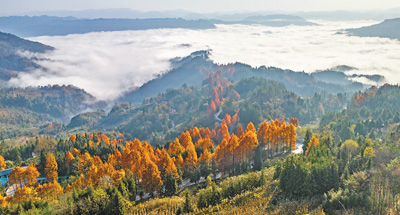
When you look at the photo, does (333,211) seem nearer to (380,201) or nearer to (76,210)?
(380,201)

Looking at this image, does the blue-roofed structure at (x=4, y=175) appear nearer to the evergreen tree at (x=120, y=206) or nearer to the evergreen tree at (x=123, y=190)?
the evergreen tree at (x=123, y=190)

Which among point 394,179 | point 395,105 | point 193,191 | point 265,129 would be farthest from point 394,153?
point 395,105

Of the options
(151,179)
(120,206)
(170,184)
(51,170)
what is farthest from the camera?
(51,170)

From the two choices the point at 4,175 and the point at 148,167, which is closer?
the point at 148,167

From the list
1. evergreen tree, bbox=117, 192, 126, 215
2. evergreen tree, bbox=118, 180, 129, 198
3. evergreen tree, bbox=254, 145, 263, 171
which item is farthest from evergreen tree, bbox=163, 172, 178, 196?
evergreen tree, bbox=254, 145, 263, 171

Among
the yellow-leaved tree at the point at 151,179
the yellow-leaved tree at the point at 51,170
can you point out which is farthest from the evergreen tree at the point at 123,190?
the yellow-leaved tree at the point at 51,170

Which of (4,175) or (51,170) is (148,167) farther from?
(4,175)

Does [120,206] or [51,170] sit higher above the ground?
[120,206]

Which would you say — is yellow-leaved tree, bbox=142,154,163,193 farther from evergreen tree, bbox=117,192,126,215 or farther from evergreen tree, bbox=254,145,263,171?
evergreen tree, bbox=254,145,263,171

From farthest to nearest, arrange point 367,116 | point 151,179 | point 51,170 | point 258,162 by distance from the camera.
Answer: point 367,116 < point 51,170 < point 258,162 < point 151,179

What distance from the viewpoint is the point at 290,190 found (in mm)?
52938

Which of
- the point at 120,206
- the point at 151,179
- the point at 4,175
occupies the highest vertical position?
the point at 120,206

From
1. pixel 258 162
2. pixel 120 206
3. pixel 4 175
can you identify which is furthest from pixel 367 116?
pixel 4 175

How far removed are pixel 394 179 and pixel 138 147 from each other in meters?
62.4
